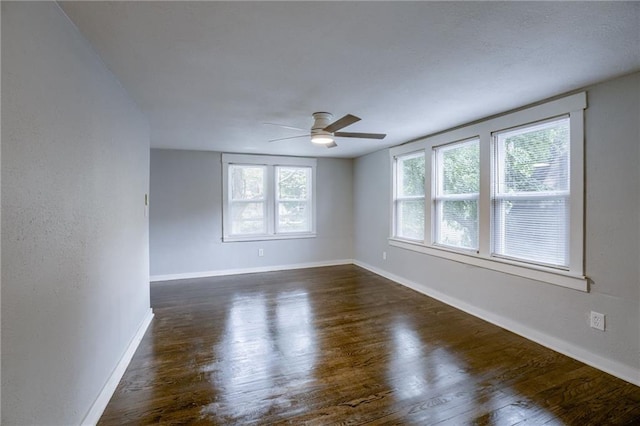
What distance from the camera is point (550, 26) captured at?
1.64 meters

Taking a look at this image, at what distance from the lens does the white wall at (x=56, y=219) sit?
3.73 feet

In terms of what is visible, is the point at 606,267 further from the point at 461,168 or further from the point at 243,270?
the point at 243,270

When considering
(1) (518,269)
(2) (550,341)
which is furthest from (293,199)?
(2) (550,341)

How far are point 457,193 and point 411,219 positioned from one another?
3.34ft

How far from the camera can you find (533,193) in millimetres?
2934

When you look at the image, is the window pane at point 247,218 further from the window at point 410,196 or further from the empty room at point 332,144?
the window at point 410,196

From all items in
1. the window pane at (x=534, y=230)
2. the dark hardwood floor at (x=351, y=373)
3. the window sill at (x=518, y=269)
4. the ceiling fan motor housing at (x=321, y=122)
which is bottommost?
the dark hardwood floor at (x=351, y=373)

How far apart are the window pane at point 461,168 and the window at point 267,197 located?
2.73m

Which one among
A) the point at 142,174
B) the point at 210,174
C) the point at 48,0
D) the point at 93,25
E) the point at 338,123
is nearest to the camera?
the point at 48,0

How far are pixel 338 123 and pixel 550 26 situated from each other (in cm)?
158

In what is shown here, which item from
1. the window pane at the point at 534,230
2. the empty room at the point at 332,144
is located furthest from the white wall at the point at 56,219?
the window pane at the point at 534,230

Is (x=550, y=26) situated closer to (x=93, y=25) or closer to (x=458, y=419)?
(x=458, y=419)

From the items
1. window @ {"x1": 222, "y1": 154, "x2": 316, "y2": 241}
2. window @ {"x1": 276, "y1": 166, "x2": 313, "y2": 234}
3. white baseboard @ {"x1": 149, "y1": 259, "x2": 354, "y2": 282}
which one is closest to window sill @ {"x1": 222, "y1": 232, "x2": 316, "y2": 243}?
window @ {"x1": 222, "y1": 154, "x2": 316, "y2": 241}

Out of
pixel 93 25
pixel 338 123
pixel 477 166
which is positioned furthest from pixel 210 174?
pixel 477 166
